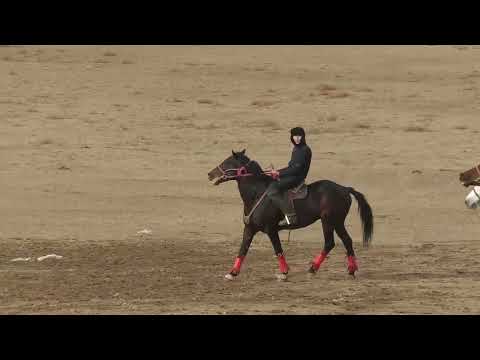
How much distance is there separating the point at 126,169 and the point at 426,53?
15769 millimetres

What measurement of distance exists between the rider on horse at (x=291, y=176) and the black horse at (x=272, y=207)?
107mm

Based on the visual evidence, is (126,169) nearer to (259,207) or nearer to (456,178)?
(456,178)

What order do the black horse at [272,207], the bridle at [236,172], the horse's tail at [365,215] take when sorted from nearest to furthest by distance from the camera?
1. the bridle at [236,172]
2. the black horse at [272,207]
3. the horse's tail at [365,215]

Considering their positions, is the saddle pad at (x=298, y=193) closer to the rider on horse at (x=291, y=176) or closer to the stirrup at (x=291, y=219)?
the rider on horse at (x=291, y=176)

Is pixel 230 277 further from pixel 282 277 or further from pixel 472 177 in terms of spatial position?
pixel 472 177

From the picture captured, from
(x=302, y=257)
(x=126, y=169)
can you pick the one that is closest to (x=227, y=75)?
(x=126, y=169)

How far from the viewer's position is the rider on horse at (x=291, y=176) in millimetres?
19969

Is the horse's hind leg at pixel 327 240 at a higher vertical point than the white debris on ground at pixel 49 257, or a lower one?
higher

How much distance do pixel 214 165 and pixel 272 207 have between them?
8.82 metres

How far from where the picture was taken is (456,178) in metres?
27.8

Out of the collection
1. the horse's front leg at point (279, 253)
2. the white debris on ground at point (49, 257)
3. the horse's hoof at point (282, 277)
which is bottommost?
the horse's hoof at point (282, 277)

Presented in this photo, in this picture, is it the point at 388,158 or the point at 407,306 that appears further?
the point at 388,158

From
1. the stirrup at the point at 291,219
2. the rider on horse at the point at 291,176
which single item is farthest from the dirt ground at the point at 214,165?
the rider on horse at the point at 291,176

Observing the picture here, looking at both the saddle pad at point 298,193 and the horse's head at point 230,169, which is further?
the saddle pad at point 298,193
